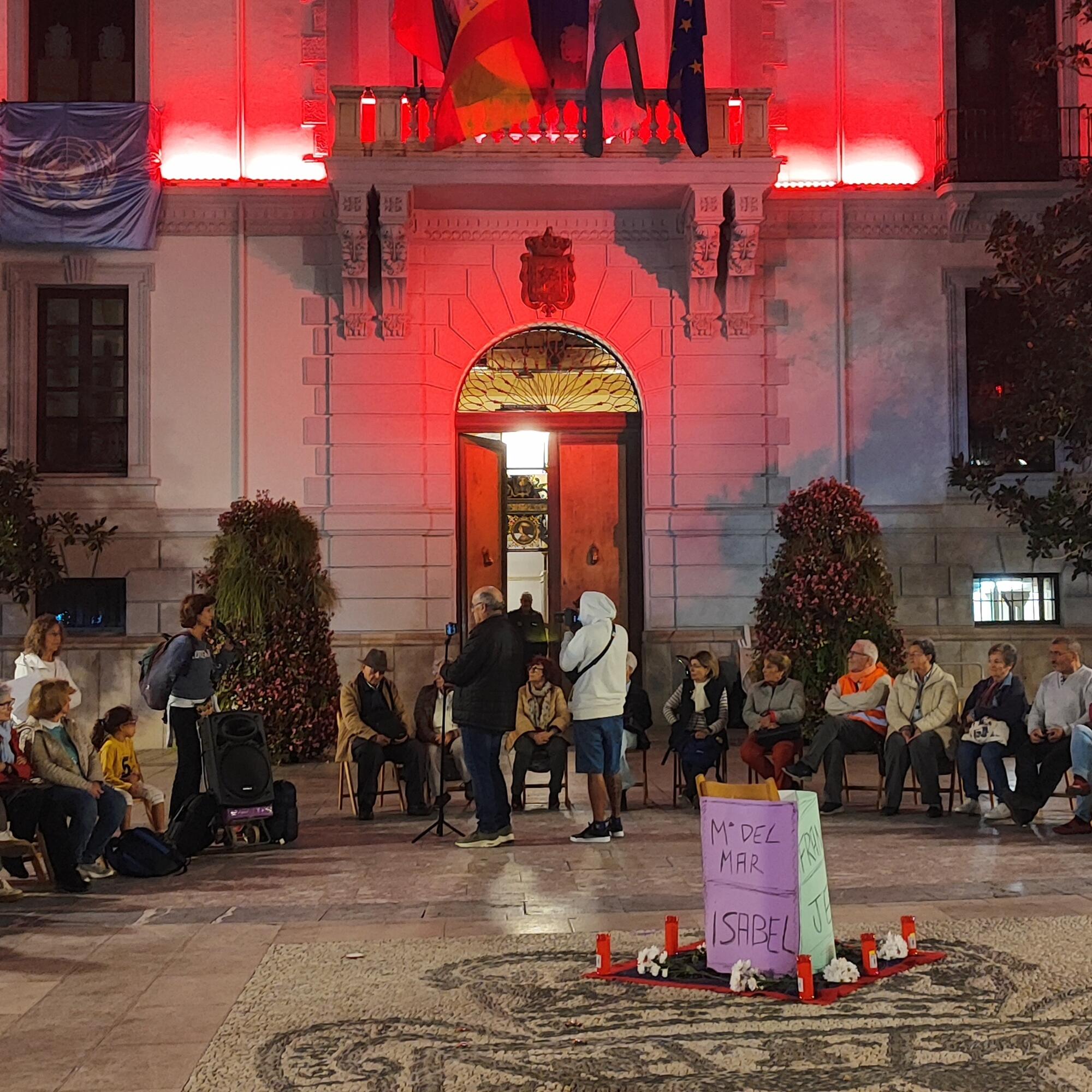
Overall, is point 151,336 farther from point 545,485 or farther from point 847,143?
point 847,143

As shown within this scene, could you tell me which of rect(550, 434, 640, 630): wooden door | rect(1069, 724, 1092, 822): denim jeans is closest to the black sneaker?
rect(1069, 724, 1092, 822): denim jeans

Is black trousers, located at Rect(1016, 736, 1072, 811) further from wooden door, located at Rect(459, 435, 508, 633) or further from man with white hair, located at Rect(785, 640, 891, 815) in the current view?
wooden door, located at Rect(459, 435, 508, 633)

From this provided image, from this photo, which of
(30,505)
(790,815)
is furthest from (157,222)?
(790,815)

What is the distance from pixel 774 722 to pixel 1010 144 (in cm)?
960

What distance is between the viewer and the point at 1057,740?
440 inches

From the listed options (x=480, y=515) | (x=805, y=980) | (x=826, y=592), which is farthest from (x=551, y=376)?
(x=805, y=980)

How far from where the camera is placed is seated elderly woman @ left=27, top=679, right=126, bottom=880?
9.49m

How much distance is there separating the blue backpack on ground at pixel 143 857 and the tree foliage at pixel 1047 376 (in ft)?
34.0

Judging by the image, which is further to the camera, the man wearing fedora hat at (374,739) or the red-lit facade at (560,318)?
the red-lit facade at (560,318)

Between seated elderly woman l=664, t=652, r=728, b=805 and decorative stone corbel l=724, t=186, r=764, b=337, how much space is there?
6.66 metres

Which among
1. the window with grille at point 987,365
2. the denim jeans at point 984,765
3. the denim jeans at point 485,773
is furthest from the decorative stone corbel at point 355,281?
the denim jeans at point 984,765

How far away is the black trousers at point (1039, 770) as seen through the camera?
1105cm

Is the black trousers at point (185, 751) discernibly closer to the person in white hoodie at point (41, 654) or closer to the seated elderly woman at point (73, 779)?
the seated elderly woman at point (73, 779)

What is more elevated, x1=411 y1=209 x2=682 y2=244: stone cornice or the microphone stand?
x1=411 y1=209 x2=682 y2=244: stone cornice
